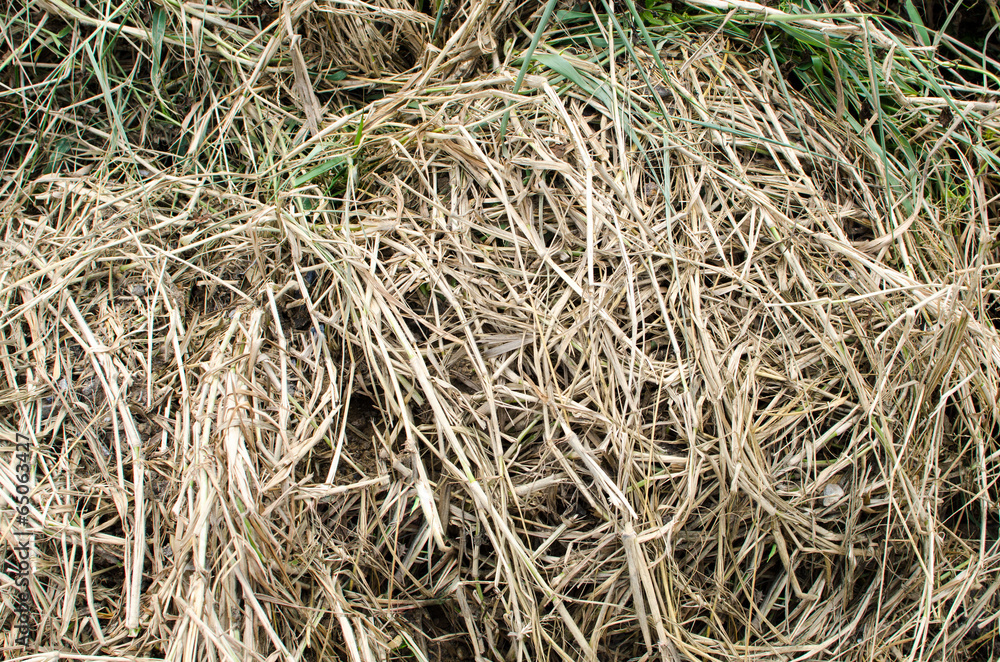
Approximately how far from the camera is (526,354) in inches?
41.5

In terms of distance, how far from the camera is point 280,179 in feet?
3.97

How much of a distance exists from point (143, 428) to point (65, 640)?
0.33m

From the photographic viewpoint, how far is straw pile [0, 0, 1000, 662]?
3.21 ft

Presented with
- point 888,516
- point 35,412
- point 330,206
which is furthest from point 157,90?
point 888,516

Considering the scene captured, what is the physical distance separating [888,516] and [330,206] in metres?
1.03

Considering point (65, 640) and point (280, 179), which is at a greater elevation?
point (280, 179)

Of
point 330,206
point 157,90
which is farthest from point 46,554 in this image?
point 157,90

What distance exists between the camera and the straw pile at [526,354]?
3.21ft

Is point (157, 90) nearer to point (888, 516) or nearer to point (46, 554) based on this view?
point (46, 554)

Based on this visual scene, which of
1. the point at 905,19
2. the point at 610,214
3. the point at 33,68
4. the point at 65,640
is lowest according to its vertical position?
the point at 65,640

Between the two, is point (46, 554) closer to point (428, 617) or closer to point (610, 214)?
point (428, 617)

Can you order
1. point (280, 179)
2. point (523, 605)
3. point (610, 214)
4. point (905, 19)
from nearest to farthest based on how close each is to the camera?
1. point (523, 605)
2. point (610, 214)
3. point (280, 179)
4. point (905, 19)

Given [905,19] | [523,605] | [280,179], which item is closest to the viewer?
[523,605]

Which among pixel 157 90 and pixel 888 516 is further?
pixel 157 90
